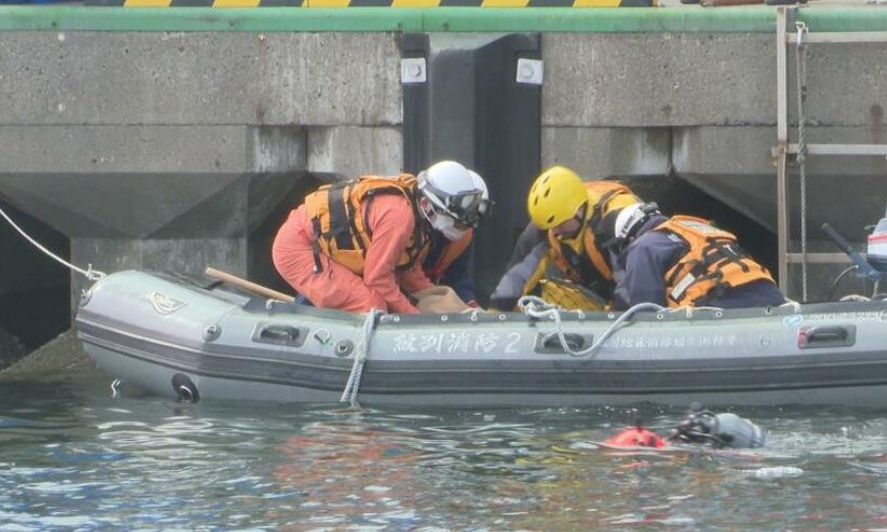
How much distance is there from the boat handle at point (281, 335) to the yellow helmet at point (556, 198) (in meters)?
1.14

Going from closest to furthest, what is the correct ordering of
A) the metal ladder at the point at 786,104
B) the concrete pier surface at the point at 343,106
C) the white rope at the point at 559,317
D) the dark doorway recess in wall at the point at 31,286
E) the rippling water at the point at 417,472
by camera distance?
the rippling water at the point at 417,472, the white rope at the point at 559,317, the metal ladder at the point at 786,104, the concrete pier surface at the point at 343,106, the dark doorway recess in wall at the point at 31,286

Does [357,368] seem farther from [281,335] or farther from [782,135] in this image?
[782,135]

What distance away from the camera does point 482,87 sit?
30.9ft

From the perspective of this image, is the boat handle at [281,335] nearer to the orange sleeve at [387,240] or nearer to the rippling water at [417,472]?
the rippling water at [417,472]

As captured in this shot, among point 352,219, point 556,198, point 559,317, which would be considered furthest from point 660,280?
point 352,219

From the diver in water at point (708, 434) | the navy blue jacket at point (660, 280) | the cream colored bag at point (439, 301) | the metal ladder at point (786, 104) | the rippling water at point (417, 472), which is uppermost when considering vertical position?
the metal ladder at point (786, 104)

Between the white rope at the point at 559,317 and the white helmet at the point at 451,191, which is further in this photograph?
the white helmet at the point at 451,191

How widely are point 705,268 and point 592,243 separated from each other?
63 cm

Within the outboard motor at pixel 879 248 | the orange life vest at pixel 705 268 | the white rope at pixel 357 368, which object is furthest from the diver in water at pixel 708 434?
the outboard motor at pixel 879 248

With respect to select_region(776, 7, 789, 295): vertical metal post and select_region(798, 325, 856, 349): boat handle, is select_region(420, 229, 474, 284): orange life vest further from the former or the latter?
select_region(798, 325, 856, 349): boat handle

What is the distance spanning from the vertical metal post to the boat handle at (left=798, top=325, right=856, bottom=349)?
1.61 m

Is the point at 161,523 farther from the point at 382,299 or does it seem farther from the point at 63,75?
the point at 63,75

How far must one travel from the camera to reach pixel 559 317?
8.01 metres

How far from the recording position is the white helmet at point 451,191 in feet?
27.8
